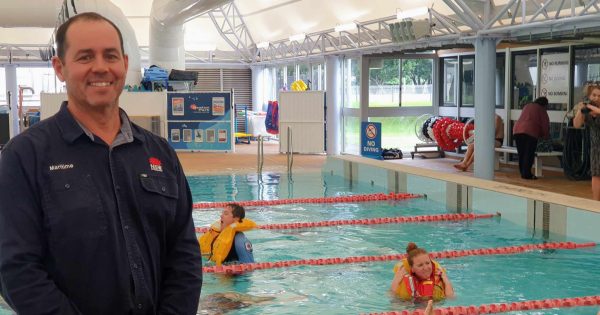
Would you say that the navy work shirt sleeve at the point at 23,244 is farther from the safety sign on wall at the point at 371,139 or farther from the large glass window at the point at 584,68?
the safety sign on wall at the point at 371,139

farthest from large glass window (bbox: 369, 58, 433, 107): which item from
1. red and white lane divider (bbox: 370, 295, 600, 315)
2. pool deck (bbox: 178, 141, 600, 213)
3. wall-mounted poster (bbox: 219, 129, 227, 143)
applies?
red and white lane divider (bbox: 370, 295, 600, 315)

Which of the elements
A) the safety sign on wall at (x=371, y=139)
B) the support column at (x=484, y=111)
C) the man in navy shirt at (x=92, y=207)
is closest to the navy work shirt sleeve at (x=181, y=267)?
the man in navy shirt at (x=92, y=207)

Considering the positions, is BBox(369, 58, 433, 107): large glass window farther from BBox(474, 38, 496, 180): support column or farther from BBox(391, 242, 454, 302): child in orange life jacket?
BBox(391, 242, 454, 302): child in orange life jacket

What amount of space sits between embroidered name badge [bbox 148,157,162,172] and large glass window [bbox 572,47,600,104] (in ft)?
44.7

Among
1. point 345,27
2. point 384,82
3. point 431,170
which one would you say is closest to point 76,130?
point 431,170

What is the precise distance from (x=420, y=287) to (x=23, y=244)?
4.53 m

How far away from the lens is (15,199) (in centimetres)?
198

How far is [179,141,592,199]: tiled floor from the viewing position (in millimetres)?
13141

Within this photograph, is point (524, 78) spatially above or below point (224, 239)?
above

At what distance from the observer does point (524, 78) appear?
16.8 metres

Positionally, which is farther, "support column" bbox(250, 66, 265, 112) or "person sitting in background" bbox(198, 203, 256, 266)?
"support column" bbox(250, 66, 265, 112)

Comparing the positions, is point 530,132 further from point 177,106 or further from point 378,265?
point 177,106

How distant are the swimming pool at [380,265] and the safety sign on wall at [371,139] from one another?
6.46m

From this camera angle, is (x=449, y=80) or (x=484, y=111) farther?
(x=449, y=80)
